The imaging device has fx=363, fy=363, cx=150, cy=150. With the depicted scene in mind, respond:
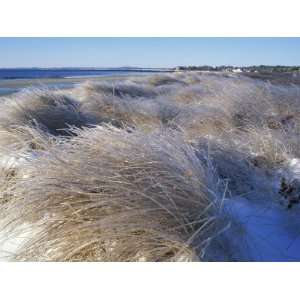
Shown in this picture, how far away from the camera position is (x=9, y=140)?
3.80m

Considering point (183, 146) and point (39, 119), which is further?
point (39, 119)

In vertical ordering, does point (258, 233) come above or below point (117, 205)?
below

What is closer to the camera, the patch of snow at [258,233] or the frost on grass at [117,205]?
the frost on grass at [117,205]

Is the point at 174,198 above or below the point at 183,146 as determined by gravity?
below

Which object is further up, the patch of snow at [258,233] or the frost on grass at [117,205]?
the frost on grass at [117,205]

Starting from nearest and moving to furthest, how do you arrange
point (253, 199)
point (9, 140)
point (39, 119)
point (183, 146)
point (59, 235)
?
1. point (59, 235)
2. point (183, 146)
3. point (253, 199)
4. point (9, 140)
5. point (39, 119)

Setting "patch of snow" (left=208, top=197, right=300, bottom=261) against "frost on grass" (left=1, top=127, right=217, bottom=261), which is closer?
"frost on grass" (left=1, top=127, right=217, bottom=261)

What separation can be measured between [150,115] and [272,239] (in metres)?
4.10

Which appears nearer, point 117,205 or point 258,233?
point 117,205

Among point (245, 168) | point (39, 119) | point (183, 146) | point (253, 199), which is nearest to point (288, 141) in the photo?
point (245, 168)

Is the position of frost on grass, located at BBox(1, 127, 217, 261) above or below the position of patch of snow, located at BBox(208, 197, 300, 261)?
above

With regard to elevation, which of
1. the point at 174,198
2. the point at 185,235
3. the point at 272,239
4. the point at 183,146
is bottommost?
the point at 272,239
